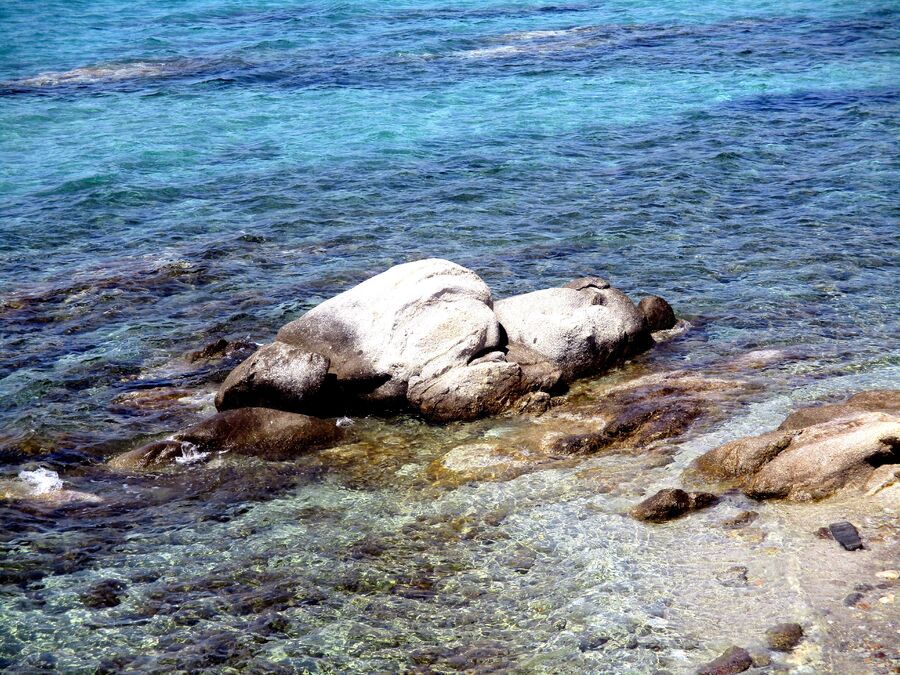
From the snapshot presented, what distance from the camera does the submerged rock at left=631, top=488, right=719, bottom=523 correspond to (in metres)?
7.52

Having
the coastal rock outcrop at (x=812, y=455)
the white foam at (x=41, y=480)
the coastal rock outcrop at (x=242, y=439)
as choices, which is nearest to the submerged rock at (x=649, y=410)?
the coastal rock outcrop at (x=812, y=455)

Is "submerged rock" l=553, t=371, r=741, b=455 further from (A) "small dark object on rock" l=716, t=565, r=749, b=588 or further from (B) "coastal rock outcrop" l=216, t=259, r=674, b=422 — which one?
(A) "small dark object on rock" l=716, t=565, r=749, b=588

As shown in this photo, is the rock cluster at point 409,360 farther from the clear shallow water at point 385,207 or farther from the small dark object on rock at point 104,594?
the small dark object on rock at point 104,594

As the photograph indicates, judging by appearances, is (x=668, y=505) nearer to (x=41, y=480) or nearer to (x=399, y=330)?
(x=399, y=330)

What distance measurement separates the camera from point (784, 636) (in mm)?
6000

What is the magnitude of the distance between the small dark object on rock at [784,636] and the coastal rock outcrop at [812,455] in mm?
1672

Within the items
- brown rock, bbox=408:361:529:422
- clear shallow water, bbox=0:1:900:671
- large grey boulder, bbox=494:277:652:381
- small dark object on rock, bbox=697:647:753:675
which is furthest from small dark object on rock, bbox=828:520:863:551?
large grey boulder, bbox=494:277:652:381

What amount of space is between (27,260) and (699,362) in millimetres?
10066

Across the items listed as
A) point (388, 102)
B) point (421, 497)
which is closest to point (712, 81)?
point (388, 102)

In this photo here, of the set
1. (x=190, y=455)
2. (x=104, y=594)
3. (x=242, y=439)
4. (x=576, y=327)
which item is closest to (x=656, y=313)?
(x=576, y=327)

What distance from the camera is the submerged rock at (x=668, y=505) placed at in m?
7.52

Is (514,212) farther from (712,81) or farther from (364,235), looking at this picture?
(712,81)

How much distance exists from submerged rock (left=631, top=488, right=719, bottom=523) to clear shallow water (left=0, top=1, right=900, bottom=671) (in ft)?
2.55

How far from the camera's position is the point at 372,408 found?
10.1 m
